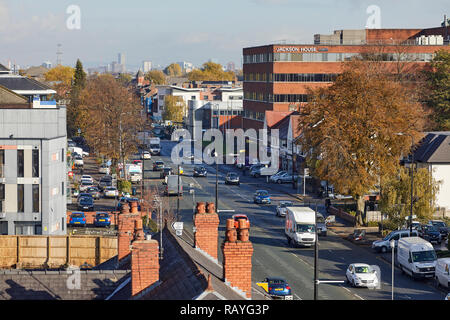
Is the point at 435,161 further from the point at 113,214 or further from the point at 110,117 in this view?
the point at 110,117

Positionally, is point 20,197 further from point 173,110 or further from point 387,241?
point 173,110

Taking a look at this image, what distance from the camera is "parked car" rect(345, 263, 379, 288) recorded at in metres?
42.5

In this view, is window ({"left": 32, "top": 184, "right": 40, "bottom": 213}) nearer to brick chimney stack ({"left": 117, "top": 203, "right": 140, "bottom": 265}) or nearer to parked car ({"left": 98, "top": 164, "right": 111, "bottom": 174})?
brick chimney stack ({"left": 117, "top": 203, "right": 140, "bottom": 265})

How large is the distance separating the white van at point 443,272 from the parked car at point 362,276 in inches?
133

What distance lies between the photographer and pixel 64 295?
21891 mm

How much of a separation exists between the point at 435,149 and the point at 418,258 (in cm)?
2398

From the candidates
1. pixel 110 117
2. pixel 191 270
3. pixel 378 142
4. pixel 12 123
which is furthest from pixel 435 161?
pixel 191 270

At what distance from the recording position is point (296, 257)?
5128 centimetres

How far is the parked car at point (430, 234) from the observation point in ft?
181

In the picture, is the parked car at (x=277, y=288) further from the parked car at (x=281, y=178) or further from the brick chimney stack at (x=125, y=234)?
the parked car at (x=281, y=178)

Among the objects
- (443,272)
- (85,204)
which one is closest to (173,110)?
(85,204)

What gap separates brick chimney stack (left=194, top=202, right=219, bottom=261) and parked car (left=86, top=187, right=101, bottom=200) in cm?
5418

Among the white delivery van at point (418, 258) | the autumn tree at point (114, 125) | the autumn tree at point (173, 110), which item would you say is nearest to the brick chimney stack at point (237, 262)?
the white delivery van at point (418, 258)

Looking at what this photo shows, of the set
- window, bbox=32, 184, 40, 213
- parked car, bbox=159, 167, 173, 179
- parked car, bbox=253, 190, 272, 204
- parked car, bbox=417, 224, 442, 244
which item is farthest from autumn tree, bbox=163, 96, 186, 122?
parked car, bbox=417, 224, 442, 244
